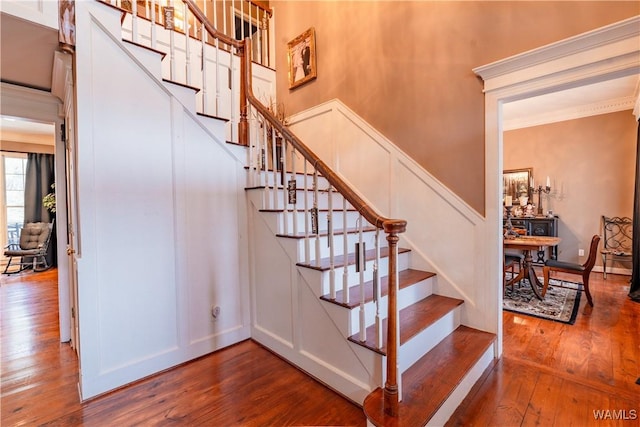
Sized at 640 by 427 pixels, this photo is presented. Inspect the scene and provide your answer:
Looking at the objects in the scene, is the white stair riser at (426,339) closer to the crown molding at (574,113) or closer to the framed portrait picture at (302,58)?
the framed portrait picture at (302,58)

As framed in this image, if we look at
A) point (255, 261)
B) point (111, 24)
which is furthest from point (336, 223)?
point (111, 24)

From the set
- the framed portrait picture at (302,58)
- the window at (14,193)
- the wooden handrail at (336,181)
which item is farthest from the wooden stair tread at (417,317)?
the window at (14,193)

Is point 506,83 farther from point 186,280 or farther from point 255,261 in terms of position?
point 186,280

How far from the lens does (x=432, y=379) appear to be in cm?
162

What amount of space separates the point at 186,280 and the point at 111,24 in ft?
5.98

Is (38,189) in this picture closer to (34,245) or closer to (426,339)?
(34,245)

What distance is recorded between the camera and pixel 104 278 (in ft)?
5.90

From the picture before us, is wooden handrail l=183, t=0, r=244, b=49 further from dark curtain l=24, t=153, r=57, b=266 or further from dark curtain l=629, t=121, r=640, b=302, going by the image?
dark curtain l=24, t=153, r=57, b=266

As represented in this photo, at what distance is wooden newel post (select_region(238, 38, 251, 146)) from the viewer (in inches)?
101

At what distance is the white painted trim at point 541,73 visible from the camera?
1.66 m

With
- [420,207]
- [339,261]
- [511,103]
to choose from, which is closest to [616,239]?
[511,103]

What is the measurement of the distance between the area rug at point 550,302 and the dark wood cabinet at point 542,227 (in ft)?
3.95

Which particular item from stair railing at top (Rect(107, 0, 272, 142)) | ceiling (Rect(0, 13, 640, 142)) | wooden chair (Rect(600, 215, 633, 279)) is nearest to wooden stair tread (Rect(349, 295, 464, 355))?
stair railing at top (Rect(107, 0, 272, 142))

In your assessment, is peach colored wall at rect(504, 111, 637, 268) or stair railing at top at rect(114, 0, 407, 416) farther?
peach colored wall at rect(504, 111, 637, 268)
